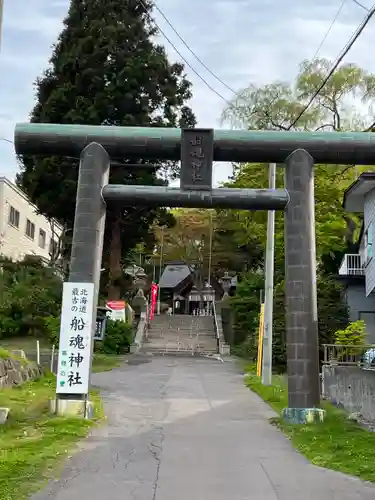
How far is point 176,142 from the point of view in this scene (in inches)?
493

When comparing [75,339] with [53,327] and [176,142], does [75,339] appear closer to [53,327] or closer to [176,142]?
[176,142]

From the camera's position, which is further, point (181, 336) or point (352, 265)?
point (181, 336)

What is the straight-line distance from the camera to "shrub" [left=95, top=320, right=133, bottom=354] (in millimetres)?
30594

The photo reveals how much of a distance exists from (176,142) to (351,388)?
752cm

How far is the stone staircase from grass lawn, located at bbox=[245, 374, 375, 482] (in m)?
19.7

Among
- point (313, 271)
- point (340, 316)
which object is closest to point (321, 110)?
point (340, 316)

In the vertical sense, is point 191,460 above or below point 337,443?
below

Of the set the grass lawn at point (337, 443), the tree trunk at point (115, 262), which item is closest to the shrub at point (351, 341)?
the grass lawn at point (337, 443)

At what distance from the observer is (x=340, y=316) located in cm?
2795

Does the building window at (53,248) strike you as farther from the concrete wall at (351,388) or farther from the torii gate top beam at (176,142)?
the torii gate top beam at (176,142)

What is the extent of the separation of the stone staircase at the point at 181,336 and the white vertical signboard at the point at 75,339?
66.0 feet

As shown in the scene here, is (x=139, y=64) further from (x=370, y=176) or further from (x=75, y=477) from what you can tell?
(x=75, y=477)

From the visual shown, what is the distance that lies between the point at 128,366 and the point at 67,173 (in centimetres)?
1163

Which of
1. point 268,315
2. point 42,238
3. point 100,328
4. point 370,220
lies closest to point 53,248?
point 42,238
